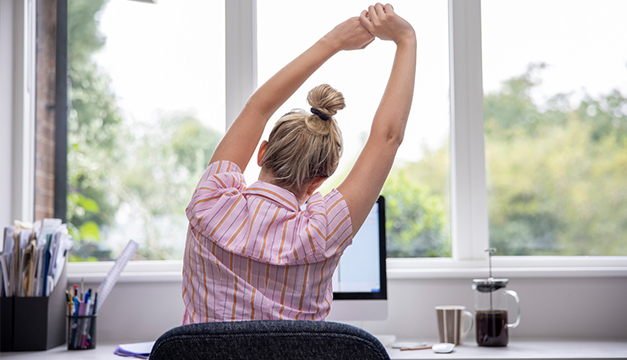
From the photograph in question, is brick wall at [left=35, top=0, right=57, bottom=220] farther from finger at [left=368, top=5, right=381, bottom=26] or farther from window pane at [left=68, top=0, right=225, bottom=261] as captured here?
finger at [left=368, top=5, right=381, bottom=26]

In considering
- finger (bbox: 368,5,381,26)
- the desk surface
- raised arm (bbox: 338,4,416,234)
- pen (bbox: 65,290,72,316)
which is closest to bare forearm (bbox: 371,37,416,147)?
raised arm (bbox: 338,4,416,234)

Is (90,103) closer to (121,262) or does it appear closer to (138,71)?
(138,71)

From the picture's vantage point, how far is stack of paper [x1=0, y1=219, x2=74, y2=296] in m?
1.87

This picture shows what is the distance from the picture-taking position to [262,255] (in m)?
0.82

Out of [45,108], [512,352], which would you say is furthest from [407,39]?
[45,108]

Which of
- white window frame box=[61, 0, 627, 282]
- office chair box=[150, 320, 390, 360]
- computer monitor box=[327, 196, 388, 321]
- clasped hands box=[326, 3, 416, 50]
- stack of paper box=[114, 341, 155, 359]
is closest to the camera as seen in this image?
office chair box=[150, 320, 390, 360]

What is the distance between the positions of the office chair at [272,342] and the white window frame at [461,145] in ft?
5.29

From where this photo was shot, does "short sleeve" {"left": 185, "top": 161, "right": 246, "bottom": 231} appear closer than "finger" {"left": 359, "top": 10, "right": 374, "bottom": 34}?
Yes

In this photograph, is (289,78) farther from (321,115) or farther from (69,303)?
(69,303)

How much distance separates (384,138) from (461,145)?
1456 mm

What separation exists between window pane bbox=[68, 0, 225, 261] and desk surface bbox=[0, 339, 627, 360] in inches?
23.0

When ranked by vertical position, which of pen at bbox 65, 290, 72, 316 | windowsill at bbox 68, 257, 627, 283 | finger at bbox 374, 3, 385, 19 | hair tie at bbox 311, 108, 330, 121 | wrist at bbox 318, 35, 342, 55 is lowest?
pen at bbox 65, 290, 72, 316

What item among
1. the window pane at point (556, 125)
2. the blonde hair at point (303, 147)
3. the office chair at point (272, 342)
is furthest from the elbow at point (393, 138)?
the window pane at point (556, 125)

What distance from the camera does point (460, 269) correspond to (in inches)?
86.2
